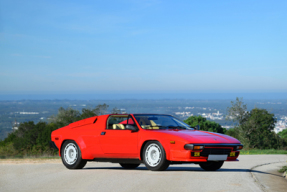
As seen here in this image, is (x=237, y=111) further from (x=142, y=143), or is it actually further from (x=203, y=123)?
(x=142, y=143)

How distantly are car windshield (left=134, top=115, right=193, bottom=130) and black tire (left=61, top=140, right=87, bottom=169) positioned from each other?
1.94 meters

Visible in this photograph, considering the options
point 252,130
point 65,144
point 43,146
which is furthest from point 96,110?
point 65,144

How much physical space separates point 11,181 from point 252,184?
526cm

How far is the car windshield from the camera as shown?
10.7 m

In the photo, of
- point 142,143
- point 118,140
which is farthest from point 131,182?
point 118,140

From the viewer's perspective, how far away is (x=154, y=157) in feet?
33.0

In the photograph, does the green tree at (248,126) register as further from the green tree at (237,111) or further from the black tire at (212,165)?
the black tire at (212,165)

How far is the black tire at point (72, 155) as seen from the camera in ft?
36.9

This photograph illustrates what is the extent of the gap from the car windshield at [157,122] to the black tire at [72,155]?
1944 mm

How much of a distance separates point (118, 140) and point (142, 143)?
0.77 meters

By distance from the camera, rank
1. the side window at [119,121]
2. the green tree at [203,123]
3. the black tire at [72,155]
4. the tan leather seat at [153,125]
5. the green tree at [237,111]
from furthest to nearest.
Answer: the green tree at [203,123], the green tree at [237,111], the black tire at [72,155], the side window at [119,121], the tan leather seat at [153,125]

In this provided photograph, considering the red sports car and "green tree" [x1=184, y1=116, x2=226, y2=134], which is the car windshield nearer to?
the red sports car

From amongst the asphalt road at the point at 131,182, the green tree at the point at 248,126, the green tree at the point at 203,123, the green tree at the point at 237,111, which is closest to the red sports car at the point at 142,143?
the asphalt road at the point at 131,182

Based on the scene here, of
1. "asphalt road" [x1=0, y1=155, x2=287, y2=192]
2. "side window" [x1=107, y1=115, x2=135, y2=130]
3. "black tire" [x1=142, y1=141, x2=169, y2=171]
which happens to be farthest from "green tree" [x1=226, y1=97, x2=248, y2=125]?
"black tire" [x1=142, y1=141, x2=169, y2=171]
